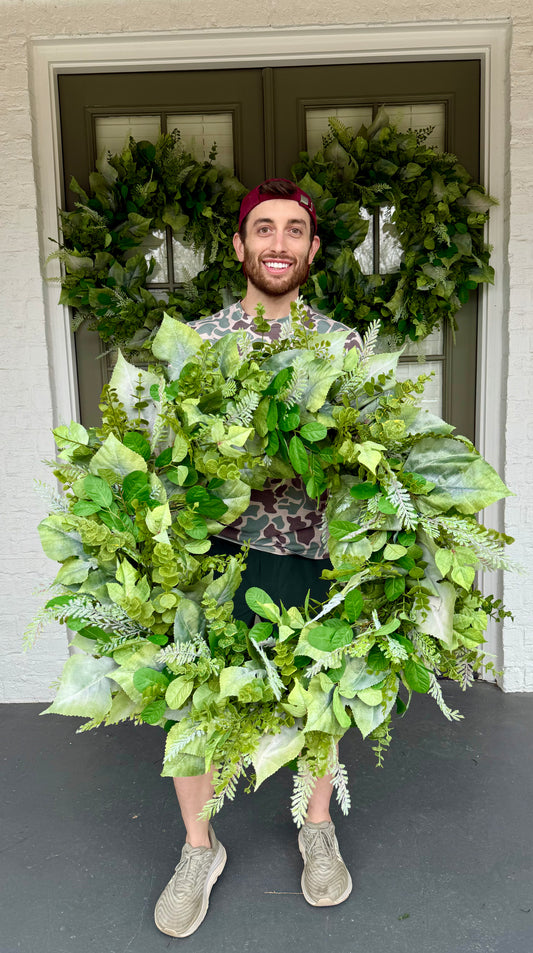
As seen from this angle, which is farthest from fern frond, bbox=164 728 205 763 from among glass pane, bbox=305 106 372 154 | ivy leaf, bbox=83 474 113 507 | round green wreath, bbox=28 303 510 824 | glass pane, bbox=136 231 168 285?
glass pane, bbox=305 106 372 154

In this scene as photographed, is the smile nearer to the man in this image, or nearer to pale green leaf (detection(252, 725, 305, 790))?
the man

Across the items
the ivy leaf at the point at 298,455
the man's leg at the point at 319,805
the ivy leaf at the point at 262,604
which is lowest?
the man's leg at the point at 319,805

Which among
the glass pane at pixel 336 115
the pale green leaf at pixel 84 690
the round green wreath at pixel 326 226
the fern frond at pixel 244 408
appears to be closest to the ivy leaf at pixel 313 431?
the fern frond at pixel 244 408

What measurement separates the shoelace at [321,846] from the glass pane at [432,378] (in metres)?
1.53

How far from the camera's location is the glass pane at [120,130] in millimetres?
2422

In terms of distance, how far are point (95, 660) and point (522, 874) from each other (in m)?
1.10

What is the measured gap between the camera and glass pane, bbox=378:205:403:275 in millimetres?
2451

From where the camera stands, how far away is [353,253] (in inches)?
94.3

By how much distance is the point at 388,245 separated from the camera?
246 centimetres

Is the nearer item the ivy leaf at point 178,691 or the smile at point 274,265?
the ivy leaf at point 178,691

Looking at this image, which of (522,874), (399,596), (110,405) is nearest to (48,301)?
(110,405)

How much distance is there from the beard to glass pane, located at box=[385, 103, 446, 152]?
1.16 m

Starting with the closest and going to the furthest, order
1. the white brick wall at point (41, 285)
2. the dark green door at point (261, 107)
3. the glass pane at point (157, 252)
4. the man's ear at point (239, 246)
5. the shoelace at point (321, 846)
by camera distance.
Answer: the shoelace at point (321, 846) < the man's ear at point (239, 246) < the white brick wall at point (41, 285) < the dark green door at point (261, 107) < the glass pane at point (157, 252)

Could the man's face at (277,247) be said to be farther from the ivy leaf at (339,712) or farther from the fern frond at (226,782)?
the fern frond at (226,782)
